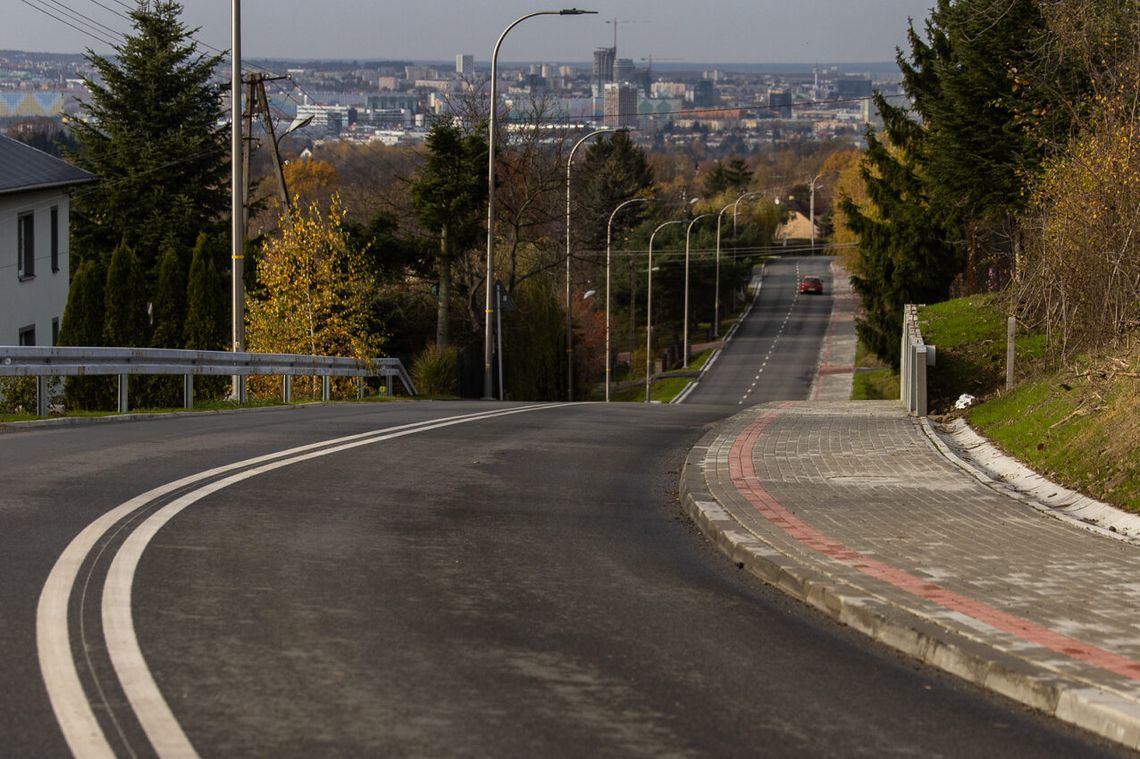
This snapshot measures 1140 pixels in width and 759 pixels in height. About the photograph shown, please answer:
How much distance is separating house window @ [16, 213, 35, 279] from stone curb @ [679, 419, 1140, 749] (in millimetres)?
A: 29514

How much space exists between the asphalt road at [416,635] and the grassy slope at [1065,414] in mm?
3429

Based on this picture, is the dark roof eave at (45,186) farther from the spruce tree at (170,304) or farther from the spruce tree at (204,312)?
the spruce tree at (204,312)

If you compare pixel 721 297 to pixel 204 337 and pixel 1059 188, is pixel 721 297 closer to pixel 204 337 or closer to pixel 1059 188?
pixel 204 337

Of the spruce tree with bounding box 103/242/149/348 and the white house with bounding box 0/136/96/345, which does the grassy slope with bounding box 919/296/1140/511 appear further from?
the white house with bounding box 0/136/96/345

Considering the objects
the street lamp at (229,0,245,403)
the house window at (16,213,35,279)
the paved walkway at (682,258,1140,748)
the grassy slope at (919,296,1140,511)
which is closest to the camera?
the paved walkway at (682,258,1140,748)

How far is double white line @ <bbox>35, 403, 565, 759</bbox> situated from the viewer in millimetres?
5406

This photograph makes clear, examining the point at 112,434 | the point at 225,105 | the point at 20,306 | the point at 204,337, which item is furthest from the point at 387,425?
the point at 225,105

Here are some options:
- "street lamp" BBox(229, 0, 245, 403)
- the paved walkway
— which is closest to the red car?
"street lamp" BBox(229, 0, 245, 403)

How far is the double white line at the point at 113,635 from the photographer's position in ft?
17.7

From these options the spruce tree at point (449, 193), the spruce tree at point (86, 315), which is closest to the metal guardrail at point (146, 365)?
the spruce tree at point (86, 315)

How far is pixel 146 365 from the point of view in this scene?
20.3 meters

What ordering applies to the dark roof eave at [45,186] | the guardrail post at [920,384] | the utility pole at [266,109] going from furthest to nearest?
the utility pole at [266,109] < the dark roof eave at [45,186] < the guardrail post at [920,384]

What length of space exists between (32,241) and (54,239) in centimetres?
177

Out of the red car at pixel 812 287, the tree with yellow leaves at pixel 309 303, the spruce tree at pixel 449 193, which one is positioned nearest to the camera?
the tree with yellow leaves at pixel 309 303
